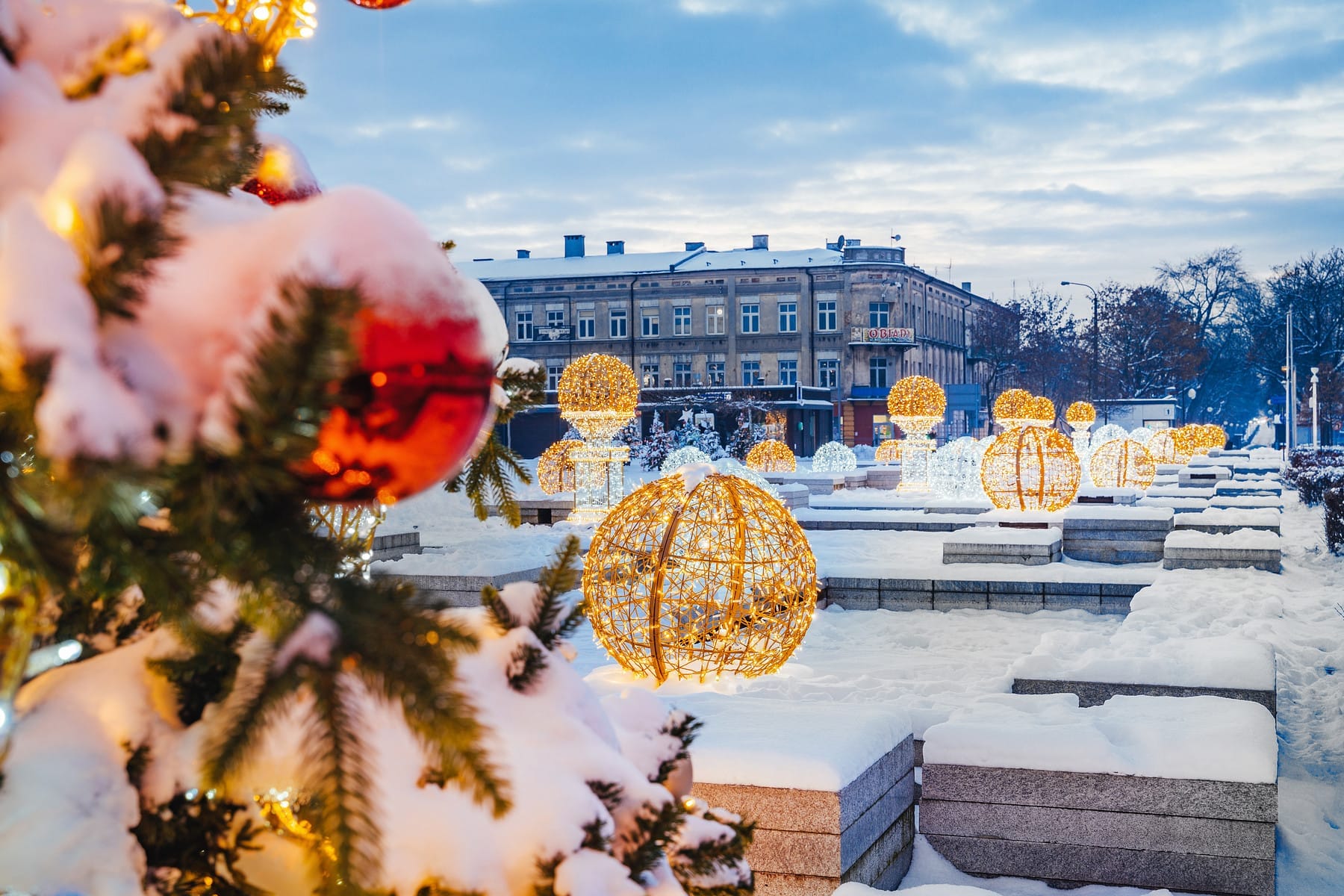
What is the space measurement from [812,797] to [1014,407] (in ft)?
45.3

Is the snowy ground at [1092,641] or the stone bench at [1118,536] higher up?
the stone bench at [1118,536]

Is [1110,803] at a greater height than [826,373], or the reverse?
[826,373]

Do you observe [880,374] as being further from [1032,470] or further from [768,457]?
[1032,470]

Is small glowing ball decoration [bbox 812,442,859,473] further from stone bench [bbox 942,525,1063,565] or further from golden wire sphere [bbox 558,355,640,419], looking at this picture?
stone bench [bbox 942,525,1063,565]

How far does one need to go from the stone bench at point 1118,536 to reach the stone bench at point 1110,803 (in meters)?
8.97

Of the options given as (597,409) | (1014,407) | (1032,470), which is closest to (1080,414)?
(1014,407)

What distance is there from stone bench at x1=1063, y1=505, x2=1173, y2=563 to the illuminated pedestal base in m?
7.04

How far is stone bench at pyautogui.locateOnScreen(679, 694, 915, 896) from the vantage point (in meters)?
4.07

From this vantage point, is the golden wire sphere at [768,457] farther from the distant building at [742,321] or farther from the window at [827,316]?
the window at [827,316]

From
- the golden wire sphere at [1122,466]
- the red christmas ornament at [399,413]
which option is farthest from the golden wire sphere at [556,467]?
the red christmas ornament at [399,413]

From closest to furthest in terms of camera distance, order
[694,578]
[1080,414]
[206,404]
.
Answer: [206,404], [694,578], [1080,414]

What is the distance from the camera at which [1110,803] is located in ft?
14.9

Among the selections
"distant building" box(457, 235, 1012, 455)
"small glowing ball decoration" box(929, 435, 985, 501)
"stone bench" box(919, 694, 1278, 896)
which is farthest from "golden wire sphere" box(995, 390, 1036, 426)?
"distant building" box(457, 235, 1012, 455)

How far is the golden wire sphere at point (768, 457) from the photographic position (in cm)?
2791
